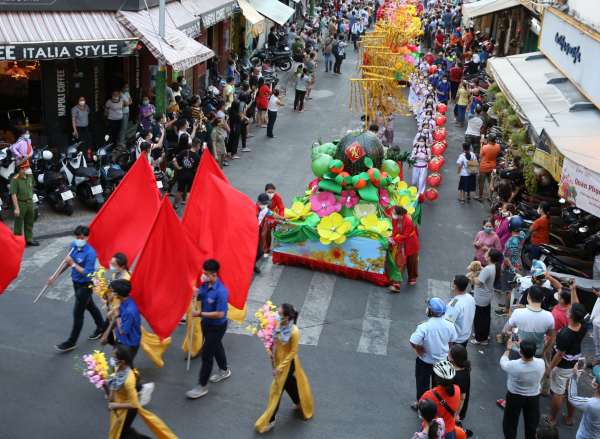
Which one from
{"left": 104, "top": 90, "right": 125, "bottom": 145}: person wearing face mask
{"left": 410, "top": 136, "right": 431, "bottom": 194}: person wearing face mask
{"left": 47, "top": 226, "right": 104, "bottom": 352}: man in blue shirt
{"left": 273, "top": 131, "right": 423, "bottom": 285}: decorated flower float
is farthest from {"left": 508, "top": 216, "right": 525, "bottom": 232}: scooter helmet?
{"left": 104, "top": 90, "right": 125, "bottom": 145}: person wearing face mask

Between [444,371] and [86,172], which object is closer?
[444,371]

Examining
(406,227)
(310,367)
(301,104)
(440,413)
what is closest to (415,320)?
(406,227)

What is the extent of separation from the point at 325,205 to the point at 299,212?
487 millimetres

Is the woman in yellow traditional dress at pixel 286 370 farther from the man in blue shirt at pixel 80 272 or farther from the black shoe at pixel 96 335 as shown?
the black shoe at pixel 96 335

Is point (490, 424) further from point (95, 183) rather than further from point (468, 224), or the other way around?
point (95, 183)

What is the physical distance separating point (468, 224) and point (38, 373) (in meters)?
9.39

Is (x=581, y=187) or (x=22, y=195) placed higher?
(x=581, y=187)

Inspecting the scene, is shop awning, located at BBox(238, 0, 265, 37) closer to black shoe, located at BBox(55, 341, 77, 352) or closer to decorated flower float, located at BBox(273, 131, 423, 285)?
decorated flower float, located at BBox(273, 131, 423, 285)

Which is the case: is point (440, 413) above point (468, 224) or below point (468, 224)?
above

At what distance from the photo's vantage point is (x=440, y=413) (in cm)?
650

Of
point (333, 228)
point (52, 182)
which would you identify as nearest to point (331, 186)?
point (333, 228)

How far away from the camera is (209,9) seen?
845 inches

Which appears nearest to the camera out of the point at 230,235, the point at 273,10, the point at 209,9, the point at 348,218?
the point at 230,235

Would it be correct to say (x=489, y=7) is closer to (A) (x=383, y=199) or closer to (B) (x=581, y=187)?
(A) (x=383, y=199)
